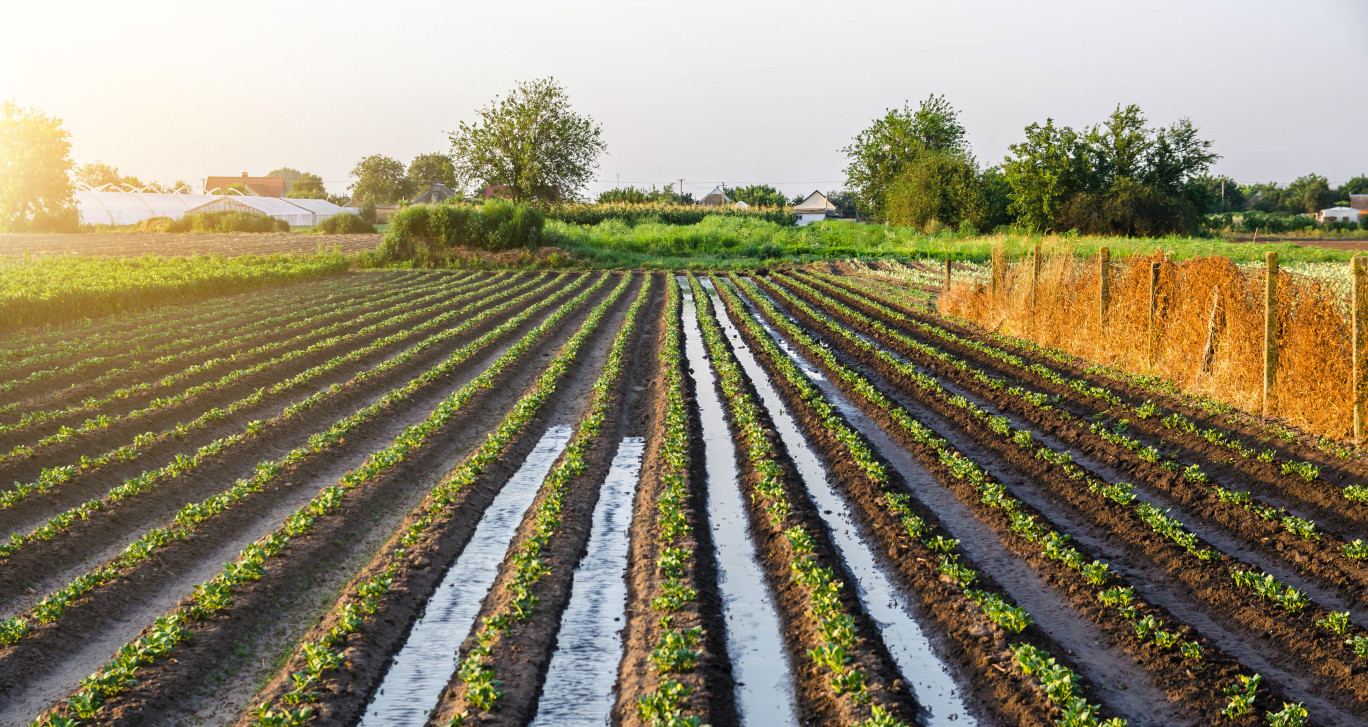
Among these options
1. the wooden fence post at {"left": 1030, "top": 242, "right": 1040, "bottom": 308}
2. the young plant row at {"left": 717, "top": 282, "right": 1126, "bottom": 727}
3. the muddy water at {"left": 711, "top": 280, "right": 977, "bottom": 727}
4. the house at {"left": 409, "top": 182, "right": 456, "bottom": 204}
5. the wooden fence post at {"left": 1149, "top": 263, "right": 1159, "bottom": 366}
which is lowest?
the muddy water at {"left": 711, "top": 280, "right": 977, "bottom": 727}

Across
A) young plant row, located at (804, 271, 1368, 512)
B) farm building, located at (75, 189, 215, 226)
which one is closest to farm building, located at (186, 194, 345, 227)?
farm building, located at (75, 189, 215, 226)

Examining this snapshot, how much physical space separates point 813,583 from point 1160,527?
3.45 metres

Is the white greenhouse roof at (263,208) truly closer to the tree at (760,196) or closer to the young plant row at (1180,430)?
the tree at (760,196)

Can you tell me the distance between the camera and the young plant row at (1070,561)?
17.7ft

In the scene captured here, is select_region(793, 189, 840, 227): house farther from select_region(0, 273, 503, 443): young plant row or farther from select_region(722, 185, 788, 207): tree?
select_region(0, 273, 503, 443): young plant row

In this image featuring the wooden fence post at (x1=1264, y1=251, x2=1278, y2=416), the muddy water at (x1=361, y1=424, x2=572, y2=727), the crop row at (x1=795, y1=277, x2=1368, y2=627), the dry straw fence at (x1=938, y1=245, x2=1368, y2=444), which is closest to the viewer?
the muddy water at (x1=361, y1=424, x2=572, y2=727)

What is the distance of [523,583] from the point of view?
636 centimetres

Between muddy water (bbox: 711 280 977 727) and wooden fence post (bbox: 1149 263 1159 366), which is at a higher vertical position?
wooden fence post (bbox: 1149 263 1159 366)

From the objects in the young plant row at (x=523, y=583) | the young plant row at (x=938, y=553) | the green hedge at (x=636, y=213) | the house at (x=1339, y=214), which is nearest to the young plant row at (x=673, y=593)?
the young plant row at (x=523, y=583)

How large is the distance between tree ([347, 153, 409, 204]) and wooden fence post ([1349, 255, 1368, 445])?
11204 cm

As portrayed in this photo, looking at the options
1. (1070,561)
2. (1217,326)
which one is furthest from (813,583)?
(1217,326)

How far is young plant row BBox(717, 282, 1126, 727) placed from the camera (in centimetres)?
482

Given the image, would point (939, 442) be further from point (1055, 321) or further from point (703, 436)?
point (1055, 321)

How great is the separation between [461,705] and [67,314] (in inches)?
812
